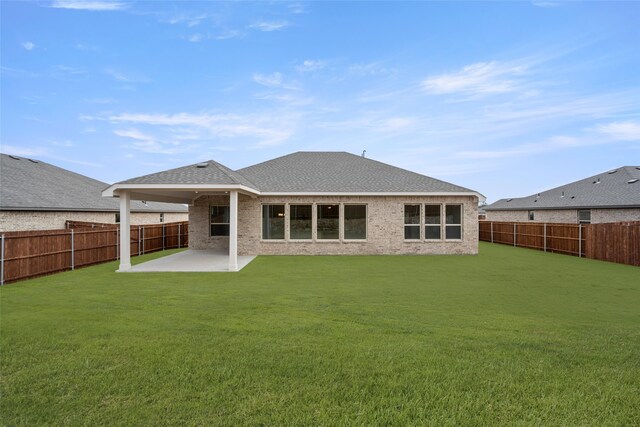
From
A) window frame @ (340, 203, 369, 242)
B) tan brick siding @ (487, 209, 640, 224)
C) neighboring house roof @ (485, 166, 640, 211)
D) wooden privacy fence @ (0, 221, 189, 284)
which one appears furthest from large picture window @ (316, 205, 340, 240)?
tan brick siding @ (487, 209, 640, 224)

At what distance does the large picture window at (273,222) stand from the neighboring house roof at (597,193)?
2019cm

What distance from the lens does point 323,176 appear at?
1922 cm

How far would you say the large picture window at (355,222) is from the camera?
17.5m

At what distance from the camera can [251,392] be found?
3.46 metres

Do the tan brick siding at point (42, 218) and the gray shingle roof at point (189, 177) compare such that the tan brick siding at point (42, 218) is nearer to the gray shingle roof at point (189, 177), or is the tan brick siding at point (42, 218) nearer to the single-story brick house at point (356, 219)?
the single-story brick house at point (356, 219)

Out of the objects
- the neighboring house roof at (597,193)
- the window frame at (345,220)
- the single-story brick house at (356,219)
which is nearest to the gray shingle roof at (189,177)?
the single-story brick house at (356,219)

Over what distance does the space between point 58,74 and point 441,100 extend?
19448 millimetres

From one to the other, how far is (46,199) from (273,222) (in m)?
13.2

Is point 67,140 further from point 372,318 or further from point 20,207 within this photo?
point 372,318

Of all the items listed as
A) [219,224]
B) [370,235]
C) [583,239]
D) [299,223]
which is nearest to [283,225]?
[299,223]

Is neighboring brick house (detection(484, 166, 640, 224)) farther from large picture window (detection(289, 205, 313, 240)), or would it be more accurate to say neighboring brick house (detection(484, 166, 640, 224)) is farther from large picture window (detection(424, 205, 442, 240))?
large picture window (detection(289, 205, 313, 240))

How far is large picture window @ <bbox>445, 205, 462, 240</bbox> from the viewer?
17719mm

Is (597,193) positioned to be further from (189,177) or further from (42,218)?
(42,218)

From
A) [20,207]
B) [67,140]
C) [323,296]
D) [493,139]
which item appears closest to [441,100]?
[493,139]
